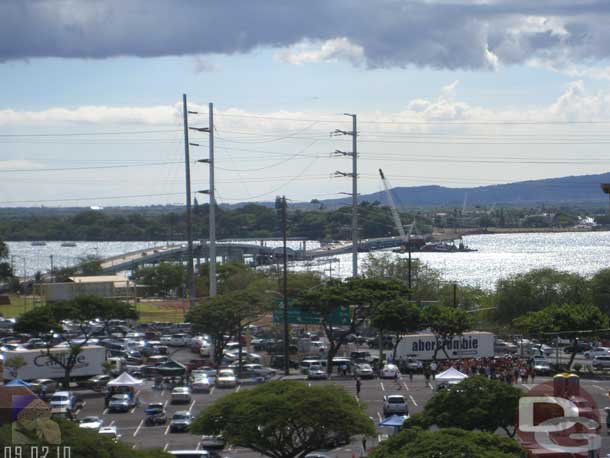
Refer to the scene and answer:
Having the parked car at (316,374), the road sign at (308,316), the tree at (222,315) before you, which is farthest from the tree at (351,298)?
the parked car at (316,374)

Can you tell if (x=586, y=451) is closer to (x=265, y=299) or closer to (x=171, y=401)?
(x=171, y=401)

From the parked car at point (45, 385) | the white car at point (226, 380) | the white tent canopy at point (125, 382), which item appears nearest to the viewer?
the white tent canopy at point (125, 382)

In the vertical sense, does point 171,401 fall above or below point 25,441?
below

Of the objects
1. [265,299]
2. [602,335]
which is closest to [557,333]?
[602,335]

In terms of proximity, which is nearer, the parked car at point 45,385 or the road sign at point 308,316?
the parked car at point 45,385

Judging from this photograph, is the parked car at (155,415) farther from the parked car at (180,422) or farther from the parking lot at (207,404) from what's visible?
the parked car at (180,422)

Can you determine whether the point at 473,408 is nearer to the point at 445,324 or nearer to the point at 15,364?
the point at 445,324

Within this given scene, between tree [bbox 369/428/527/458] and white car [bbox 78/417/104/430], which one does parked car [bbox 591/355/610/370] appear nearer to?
white car [bbox 78/417/104/430]

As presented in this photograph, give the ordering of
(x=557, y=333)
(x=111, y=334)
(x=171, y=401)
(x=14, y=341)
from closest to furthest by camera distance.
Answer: (x=171, y=401), (x=557, y=333), (x=14, y=341), (x=111, y=334)
